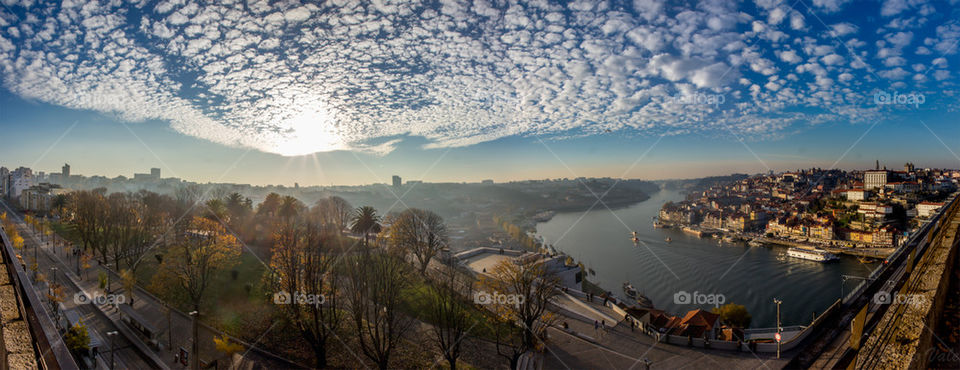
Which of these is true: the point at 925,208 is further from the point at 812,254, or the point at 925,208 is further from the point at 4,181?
the point at 4,181

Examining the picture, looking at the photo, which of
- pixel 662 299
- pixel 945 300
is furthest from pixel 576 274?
pixel 945 300

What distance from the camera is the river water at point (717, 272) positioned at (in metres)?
25.7

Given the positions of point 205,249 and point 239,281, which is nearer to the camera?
point 205,249

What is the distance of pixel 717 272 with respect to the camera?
34344 mm

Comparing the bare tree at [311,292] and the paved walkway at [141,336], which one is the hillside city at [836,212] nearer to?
the bare tree at [311,292]

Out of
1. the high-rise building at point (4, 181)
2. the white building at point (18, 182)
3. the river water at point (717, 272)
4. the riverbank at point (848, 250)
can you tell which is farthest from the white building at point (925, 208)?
the high-rise building at point (4, 181)

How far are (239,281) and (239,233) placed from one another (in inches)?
371

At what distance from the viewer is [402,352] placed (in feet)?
32.6

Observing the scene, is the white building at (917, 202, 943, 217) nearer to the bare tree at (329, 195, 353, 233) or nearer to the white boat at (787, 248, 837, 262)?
the white boat at (787, 248, 837, 262)

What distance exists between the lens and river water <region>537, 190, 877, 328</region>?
2567cm

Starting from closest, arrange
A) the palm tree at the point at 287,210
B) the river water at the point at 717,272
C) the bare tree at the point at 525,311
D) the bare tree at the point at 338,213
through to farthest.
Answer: the bare tree at the point at 525,311, the palm tree at the point at 287,210, the river water at the point at 717,272, the bare tree at the point at 338,213

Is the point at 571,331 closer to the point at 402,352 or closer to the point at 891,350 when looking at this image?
the point at 402,352

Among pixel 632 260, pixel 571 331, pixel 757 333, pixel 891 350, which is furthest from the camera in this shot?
pixel 632 260

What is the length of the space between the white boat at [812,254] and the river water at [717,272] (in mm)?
695
